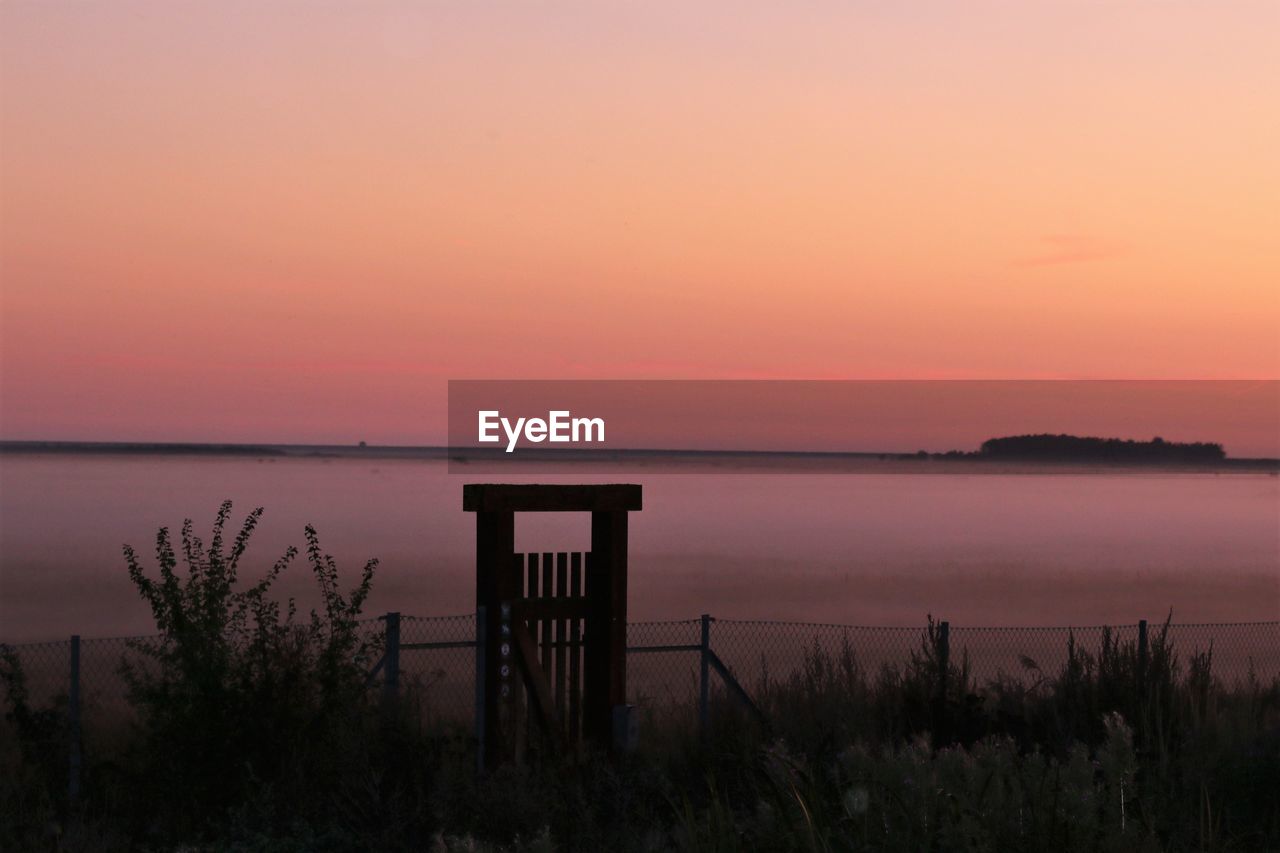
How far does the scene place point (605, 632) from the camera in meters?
12.7

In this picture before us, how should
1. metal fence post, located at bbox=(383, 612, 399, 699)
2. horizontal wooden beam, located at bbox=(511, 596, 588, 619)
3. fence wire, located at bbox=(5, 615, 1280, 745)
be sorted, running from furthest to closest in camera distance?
fence wire, located at bbox=(5, 615, 1280, 745), horizontal wooden beam, located at bbox=(511, 596, 588, 619), metal fence post, located at bbox=(383, 612, 399, 699)

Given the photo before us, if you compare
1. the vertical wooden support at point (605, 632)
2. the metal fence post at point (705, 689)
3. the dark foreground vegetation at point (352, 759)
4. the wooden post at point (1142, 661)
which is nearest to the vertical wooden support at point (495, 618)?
the dark foreground vegetation at point (352, 759)

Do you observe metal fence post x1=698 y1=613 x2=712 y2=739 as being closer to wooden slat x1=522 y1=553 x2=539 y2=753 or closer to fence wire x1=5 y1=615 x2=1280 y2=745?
fence wire x1=5 y1=615 x2=1280 y2=745

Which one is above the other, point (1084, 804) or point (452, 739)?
point (1084, 804)

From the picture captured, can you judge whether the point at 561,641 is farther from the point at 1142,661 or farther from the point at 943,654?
the point at 1142,661

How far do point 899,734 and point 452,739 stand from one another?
4013 millimetres

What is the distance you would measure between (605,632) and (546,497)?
4.34ft

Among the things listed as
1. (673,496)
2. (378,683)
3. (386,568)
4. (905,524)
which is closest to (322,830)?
(378,683)

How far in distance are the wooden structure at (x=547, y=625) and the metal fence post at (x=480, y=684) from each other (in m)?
0.01

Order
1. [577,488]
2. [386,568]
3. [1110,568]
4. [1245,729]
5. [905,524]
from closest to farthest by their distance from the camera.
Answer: [1245,729], [577,488], [386,568], [1110,568], [905,524]

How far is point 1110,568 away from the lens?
50938 mm

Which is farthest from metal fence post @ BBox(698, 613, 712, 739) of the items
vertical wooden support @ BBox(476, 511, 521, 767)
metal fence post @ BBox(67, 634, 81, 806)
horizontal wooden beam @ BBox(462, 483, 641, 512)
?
metal fence post @ BBox(67, 634, 81, 806)

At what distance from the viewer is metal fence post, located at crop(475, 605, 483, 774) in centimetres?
1209

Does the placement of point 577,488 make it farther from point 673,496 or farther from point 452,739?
point 673,496
